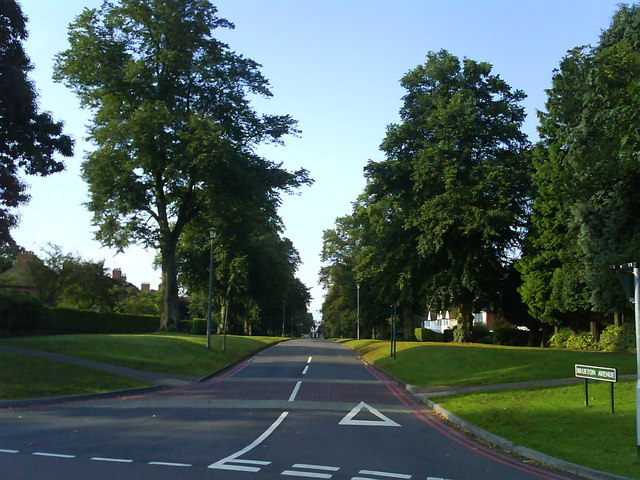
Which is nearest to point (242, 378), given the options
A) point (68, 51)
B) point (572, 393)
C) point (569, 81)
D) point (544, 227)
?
point (572, 393)

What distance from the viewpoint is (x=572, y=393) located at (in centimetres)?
1620

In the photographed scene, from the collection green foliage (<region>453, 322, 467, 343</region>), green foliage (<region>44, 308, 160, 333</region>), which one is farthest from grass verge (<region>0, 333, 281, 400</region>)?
green foliage (<region>453, 322, 467, 343</region>)

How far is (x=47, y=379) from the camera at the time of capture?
58.1 feet

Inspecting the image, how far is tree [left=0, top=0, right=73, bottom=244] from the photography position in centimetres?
2086

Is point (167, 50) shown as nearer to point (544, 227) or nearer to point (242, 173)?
point (242, 173)

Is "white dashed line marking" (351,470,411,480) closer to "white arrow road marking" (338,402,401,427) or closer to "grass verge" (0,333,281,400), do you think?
"white arrow road marking" (338,402,401,427)

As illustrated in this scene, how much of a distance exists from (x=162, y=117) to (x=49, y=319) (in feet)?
46.1

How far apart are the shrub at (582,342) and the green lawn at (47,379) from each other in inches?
979

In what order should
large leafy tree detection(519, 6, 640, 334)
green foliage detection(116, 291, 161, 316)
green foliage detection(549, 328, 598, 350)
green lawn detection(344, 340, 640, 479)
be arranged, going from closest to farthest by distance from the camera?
green lawn detection(344, 340, 640, 479)
large leafy tree detection(519, 6, 640, 334)
green foliage detection(549, 328, 598, 350)
green foliage detection(116, 291, 161, 316)

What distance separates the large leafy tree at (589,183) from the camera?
2212 centimetres

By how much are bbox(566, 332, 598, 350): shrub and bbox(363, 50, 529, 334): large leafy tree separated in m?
6.04

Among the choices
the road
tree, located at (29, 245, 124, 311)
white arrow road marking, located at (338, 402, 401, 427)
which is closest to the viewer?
the road

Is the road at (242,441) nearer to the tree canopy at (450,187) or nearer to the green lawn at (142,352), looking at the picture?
the green lawn at (142,352)

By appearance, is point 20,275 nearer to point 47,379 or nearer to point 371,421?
point 47,379
